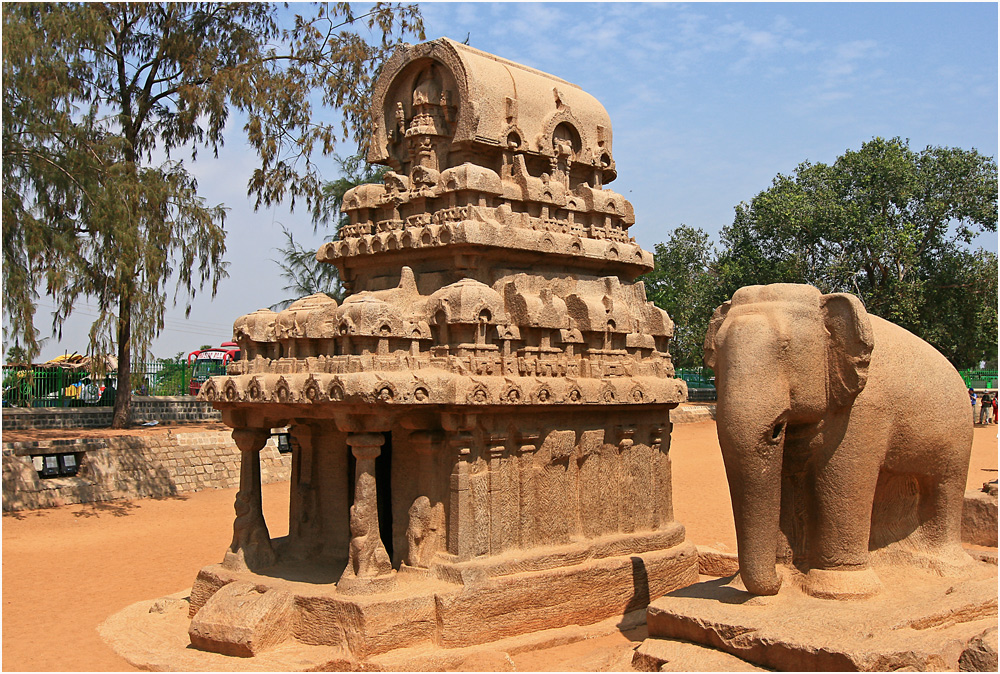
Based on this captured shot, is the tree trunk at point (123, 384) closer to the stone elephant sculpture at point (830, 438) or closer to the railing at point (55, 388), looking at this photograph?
the railing at point (55, 388)

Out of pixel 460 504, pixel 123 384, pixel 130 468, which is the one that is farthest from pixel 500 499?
pixel 123 384

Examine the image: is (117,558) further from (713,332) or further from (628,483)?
(713,332)

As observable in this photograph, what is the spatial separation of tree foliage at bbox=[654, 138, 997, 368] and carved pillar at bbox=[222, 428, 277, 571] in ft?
74.8

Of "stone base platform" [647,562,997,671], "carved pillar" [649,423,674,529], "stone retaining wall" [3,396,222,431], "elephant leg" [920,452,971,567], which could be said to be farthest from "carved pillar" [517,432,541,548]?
"stone retaining wall" [3,396,222,431]

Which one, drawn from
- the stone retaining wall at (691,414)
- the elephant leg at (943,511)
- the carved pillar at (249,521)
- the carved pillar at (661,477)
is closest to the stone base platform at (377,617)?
the carved pillar at (249,521)

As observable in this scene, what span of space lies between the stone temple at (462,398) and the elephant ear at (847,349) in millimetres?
2954

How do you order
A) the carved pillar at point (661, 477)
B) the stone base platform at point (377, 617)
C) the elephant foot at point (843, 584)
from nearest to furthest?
the elephant foot at point (843, 584)
the stone base platform at point (377, 617)
the carved pillar at point (661, 477)

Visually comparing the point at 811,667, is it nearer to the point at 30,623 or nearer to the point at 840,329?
the point at 840,329

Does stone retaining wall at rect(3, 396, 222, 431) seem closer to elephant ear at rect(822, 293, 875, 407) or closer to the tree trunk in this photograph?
the tree trunk

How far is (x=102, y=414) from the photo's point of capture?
22062mm

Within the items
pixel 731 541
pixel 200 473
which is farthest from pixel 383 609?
pixel 200 473

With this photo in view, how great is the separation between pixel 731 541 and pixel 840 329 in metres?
8.11

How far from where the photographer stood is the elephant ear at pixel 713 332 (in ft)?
24.2

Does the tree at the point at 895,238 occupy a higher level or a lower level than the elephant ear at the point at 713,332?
higher
